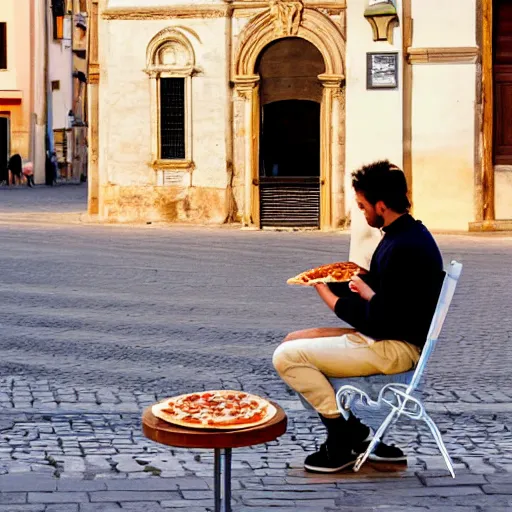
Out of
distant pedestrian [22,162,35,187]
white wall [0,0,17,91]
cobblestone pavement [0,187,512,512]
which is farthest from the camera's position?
white wall [0,0,17,91]

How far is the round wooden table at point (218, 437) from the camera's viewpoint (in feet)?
17.9

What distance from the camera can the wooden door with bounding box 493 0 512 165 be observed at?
934 inches

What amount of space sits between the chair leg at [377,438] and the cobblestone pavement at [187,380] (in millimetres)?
65

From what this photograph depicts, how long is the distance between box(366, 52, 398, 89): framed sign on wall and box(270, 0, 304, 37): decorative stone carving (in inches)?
54.8

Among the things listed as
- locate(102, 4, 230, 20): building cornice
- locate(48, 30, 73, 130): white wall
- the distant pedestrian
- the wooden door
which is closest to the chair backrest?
the wooden door

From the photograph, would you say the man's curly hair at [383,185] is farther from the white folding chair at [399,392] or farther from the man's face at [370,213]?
the white folding chair at [399,392]

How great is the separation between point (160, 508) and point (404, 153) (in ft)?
59.2

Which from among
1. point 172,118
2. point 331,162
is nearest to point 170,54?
point 172,118

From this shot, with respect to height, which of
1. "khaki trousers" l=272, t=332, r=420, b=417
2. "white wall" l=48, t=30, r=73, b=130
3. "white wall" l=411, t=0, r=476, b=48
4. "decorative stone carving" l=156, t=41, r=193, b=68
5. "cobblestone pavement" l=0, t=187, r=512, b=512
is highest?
"white wall" l=48, t=30, r=73, b=130

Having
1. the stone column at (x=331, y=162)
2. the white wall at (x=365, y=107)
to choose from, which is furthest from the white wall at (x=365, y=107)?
the stone column at (x=331, y=162)

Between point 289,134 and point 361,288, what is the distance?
59.7 feet

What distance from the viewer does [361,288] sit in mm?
6621

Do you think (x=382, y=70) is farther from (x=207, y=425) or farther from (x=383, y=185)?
(x=207, y=425)

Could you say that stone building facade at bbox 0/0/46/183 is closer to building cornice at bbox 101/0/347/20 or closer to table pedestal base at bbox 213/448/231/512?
building cornice at bbox 101/0/347/20
